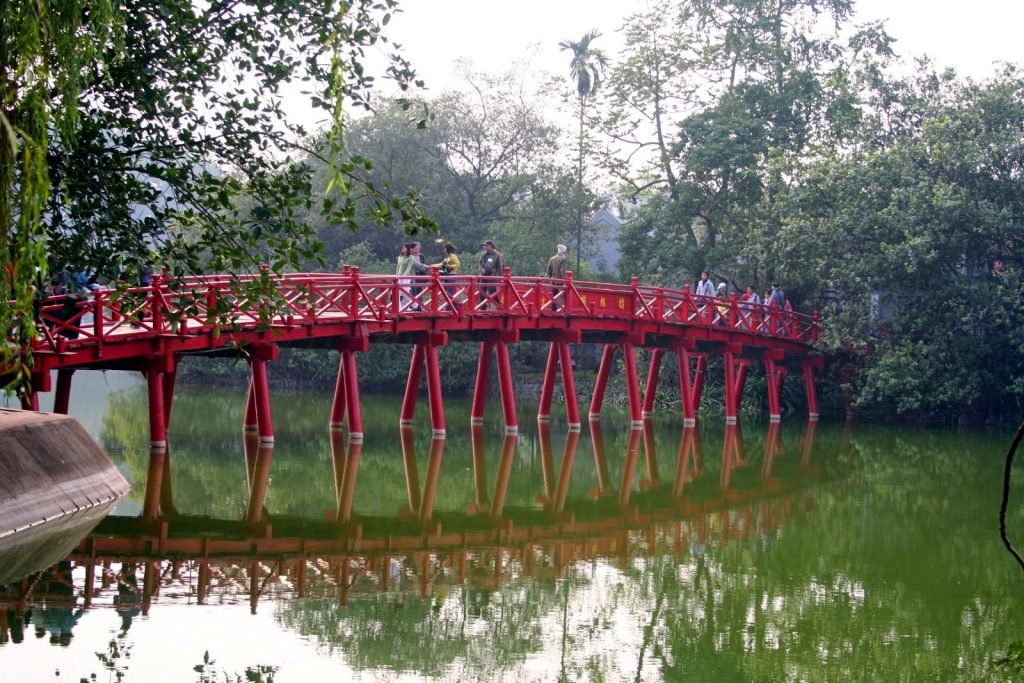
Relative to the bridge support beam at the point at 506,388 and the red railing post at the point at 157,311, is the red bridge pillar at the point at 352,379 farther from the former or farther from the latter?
the red railing post at the point at 157,311

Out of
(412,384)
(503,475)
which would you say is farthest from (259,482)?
(412,384)

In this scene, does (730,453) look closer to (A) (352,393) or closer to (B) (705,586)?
(A) (352,393)

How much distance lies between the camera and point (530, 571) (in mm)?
13523

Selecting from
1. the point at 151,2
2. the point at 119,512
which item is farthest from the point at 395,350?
the point at 151,2

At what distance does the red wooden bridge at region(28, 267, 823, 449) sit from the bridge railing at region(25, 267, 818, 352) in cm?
3

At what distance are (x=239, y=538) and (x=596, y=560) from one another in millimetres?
3914

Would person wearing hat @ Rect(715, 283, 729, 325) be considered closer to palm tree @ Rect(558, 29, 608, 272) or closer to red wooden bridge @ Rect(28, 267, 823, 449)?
red wooden bridge @ Rect(28, 267, 823, 449)

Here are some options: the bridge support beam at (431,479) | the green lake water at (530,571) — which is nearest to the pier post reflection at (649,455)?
the green lake water at (530,571)

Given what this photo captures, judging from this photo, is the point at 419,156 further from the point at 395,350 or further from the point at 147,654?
the point at 147,654

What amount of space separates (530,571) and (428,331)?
1224 cm

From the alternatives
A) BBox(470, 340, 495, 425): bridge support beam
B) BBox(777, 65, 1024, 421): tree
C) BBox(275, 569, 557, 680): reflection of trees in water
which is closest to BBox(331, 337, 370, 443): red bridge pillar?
BBox(470, 340, 495, 425): bridge support beam

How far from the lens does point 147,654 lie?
930 cm

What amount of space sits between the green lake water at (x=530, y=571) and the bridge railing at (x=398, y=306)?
7.56 ft

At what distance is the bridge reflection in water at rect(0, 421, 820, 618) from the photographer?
11.9 metres
